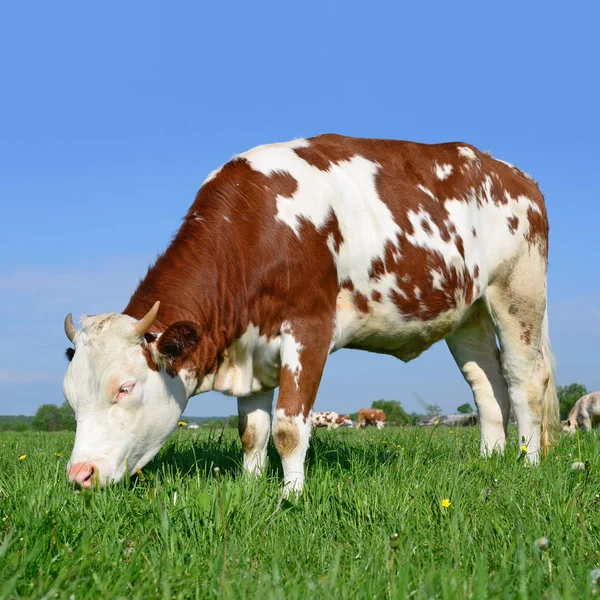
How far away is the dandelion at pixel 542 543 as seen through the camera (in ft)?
9.78

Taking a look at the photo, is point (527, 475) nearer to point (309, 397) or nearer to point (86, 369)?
point (309, 397)

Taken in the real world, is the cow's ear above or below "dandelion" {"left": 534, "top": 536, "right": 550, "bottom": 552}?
above

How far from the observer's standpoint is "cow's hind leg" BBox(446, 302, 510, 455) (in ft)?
26.0

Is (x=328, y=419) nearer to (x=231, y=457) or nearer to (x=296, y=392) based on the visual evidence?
(x=231, y=457)

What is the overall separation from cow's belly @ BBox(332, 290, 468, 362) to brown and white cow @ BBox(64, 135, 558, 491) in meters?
0.02

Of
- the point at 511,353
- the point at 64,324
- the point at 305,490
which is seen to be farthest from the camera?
the point at 511,353

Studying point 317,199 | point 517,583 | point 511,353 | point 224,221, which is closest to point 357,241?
point 317,199

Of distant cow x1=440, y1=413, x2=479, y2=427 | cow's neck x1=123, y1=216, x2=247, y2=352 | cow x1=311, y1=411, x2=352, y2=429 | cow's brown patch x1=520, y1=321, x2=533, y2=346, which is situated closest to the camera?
cow's neck x1=123, y1=216, x2=247, y2=352

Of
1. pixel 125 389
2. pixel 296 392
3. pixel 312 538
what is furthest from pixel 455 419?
Result: pixel 312 538

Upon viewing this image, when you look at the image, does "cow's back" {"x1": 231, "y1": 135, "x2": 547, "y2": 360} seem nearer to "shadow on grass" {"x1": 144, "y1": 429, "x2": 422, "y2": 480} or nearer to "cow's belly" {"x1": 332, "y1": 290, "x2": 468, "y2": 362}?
"cow's belly" {"x1": 332, "y1": 290, "x2": 468, "y2": 362}


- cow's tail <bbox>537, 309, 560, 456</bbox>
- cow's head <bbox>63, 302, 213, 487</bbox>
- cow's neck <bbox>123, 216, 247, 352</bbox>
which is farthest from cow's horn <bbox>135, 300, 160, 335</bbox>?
cow's tail <bbox>537, 309, 560, 456</bbox>

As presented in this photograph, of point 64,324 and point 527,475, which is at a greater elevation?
point 64,324

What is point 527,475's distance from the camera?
18.1ft

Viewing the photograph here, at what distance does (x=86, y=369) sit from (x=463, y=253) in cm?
373
